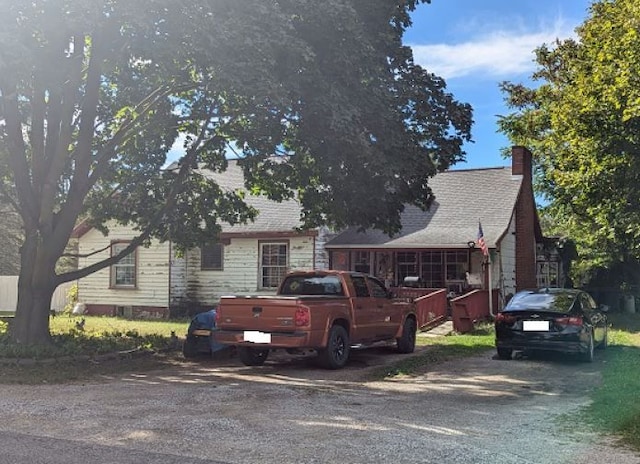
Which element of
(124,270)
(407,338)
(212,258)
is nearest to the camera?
(407,338)

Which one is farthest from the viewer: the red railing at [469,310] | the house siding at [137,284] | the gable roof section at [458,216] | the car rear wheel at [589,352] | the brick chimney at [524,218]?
the house siding at [137,284]

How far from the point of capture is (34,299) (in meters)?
12.8

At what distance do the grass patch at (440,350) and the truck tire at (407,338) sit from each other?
28cm

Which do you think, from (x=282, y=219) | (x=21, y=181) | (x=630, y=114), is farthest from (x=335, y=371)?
(x=282, y=219)

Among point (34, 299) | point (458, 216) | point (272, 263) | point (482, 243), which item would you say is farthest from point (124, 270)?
point (482, 243)

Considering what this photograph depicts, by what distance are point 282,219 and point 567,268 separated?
50.8 ft

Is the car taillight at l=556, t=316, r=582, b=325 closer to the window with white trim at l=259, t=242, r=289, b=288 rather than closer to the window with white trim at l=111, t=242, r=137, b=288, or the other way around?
the window with white trim at l=259, t=242, r=289, b=288

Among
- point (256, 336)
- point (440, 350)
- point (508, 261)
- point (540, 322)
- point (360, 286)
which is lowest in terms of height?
point (440, 350)

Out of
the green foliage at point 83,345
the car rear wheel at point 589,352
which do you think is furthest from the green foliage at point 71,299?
the car rear wheel at point 589,352

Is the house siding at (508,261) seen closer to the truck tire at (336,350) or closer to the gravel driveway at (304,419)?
the gravel driveway at (304,419)

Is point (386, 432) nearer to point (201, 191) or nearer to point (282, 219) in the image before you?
point (201, 191)

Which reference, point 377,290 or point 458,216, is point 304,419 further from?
point 458,216

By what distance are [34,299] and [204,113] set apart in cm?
523

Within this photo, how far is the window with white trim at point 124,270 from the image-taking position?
83.5 feet
